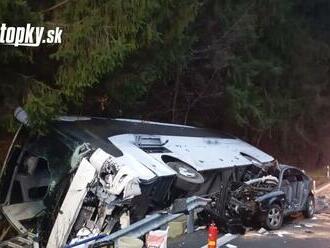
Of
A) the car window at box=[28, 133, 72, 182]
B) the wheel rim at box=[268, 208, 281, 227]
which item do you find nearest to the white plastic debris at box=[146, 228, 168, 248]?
the car window at box=[28, 133, 72, 182]

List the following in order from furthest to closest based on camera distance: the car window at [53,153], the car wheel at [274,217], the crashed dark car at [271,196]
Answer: the car wheel at [274,217] < the crashed dark car at [271,196] < the car window at [53,153]

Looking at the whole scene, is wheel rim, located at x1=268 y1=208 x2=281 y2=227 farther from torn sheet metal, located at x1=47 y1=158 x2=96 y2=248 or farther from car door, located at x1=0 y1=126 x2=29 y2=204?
car door, located at x1=0 y1=126 x2=29 y2=204

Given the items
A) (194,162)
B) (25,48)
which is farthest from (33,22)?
(194,162)

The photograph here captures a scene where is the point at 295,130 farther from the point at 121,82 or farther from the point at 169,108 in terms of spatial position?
the point at 121,82

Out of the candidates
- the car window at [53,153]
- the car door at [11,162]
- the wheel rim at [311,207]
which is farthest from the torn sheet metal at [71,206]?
the wheel rim at [311,207]

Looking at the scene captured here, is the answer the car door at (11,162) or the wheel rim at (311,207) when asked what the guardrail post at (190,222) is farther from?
the wheel rim at (311,207)

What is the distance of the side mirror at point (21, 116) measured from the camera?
9500 mm

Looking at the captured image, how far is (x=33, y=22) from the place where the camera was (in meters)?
9.72

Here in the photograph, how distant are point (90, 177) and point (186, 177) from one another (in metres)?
2.56

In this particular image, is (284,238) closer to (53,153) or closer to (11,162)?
(53,153)

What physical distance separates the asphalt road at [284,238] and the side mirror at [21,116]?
360cm

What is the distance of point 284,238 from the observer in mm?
11633

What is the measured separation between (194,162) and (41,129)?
3646 mm

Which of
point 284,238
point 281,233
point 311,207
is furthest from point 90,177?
point 311,207
